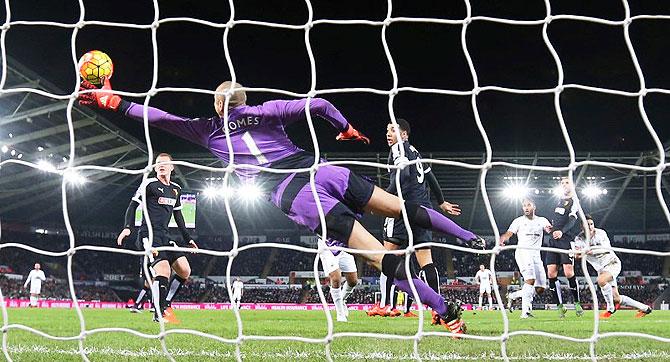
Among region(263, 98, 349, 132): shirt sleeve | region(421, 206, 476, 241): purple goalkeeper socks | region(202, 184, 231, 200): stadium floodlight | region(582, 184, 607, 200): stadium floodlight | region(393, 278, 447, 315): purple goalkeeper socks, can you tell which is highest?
region(582, 184, 607, 200): stadium floodlight

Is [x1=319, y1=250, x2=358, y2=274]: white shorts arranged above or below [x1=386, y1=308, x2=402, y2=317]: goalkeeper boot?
above

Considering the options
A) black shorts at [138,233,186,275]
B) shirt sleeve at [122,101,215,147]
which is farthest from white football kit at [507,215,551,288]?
shirt sleeve at [122,101,215,147]

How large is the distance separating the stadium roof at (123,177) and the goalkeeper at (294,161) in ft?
57.1

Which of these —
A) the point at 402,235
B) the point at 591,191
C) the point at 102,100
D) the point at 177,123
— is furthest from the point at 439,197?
the point at 591,191

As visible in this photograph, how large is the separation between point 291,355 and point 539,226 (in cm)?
645

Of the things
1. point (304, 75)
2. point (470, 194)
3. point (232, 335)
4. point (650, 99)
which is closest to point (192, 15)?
point (304, 75)

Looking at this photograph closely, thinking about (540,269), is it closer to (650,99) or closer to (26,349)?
(26,349)

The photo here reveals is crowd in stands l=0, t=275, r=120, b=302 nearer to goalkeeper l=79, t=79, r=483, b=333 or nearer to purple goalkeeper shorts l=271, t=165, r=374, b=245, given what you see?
goalkeeper l=79, t=79, r=483, b=333

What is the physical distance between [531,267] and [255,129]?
6.48 meters

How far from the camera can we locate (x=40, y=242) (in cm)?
3181

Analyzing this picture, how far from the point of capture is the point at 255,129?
3965mm

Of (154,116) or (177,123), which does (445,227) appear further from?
(154,116)

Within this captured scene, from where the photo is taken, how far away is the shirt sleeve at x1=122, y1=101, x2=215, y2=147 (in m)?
3.75

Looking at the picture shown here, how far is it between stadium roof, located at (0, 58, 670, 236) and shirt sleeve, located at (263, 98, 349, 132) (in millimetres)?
17743
